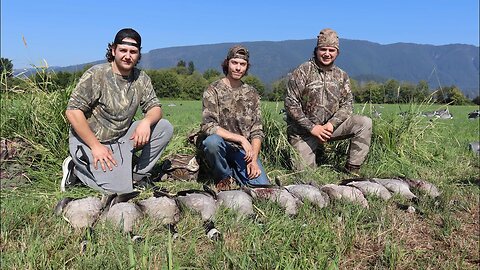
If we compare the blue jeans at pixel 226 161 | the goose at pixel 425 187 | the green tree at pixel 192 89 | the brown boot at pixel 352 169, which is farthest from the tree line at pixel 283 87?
the green tree at pixel 192 89

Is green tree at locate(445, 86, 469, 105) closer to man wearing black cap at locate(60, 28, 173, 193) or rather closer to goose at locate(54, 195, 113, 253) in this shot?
man wearing black cap at locate(60, 28, 173, 193)

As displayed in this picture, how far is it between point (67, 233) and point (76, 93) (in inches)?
58.3

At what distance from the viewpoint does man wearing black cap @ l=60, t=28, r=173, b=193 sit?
159 inches

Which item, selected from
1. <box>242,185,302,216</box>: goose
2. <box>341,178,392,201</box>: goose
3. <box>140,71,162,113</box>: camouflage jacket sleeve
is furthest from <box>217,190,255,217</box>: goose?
<box>140,71,162,113</box>: camouflage jacket sleeve

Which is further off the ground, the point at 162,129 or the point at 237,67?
Result: the point at 237,67

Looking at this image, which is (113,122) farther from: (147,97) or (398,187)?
(398,187)

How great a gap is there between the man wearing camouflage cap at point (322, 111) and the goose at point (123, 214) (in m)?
2.54

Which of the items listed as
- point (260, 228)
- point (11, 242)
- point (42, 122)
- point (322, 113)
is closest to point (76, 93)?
point (42, 122)

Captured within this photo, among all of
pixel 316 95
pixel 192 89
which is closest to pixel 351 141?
pixel 316 95

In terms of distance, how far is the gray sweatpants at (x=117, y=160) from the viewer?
411 cm

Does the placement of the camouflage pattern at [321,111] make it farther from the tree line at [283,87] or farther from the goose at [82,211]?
the goose at [82,211]

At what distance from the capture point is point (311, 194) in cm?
388

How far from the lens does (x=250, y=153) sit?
4.48 meters

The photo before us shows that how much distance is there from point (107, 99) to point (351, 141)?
296 cm
